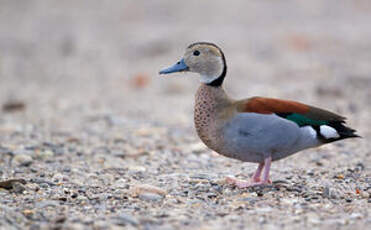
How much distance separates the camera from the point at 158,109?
1170 centimetres

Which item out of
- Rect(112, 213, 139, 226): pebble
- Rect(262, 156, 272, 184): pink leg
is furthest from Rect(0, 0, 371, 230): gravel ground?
Rect(262, 156, 272, 184): pink leg

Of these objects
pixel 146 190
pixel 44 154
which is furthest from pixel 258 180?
pixel 44 154

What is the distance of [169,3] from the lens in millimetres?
20719

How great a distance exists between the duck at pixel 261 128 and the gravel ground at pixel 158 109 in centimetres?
35

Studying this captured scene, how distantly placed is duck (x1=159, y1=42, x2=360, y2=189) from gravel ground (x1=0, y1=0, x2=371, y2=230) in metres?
0.35

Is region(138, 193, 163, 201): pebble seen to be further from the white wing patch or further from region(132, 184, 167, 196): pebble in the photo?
the white wing patch

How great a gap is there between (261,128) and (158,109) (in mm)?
5942

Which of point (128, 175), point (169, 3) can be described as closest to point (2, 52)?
point (169, 3)

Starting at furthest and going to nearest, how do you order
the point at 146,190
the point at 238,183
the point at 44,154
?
the point at 44,154 < the point at 238,183 < the point at 146,190

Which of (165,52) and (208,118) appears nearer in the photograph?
(208,118)

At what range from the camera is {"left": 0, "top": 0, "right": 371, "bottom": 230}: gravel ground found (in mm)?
5391

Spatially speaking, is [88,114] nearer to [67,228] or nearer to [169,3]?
[67,228]

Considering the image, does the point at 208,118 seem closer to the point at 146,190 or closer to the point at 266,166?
the point at 266,166

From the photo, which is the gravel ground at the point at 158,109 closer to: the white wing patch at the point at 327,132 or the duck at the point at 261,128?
the duck at the point at 261,128
